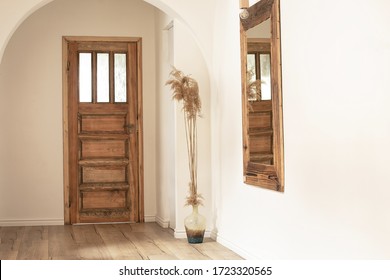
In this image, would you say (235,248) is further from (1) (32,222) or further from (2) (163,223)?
(1) (32,222)

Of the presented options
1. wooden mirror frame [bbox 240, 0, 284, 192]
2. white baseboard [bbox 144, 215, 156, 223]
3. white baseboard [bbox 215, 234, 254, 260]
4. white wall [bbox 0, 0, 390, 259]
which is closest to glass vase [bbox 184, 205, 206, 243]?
white baseboard [bbox 215, 234, 254, 260]

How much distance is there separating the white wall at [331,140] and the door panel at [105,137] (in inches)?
121

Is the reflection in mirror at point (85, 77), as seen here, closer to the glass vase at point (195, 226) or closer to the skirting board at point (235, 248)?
the glass vase at point (195, 226)

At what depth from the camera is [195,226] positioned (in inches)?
255

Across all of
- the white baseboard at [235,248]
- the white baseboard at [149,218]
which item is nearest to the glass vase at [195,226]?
the white baseboard at [235,248]

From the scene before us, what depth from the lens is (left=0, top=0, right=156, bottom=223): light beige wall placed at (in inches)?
318

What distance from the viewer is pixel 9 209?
26.4ft

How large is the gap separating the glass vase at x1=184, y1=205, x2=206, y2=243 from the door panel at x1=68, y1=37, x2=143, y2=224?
196cm

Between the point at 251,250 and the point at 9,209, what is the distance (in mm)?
3711

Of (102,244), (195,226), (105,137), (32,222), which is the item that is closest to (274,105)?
(195,226)

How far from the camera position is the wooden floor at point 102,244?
584 cm

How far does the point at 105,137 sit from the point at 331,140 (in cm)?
484

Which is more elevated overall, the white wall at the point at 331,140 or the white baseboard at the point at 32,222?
the white wall at the point at 331,140

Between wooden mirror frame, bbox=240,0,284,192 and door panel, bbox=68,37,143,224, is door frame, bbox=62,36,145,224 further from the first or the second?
wooden mirror frame, bbox=240,0,284,192
